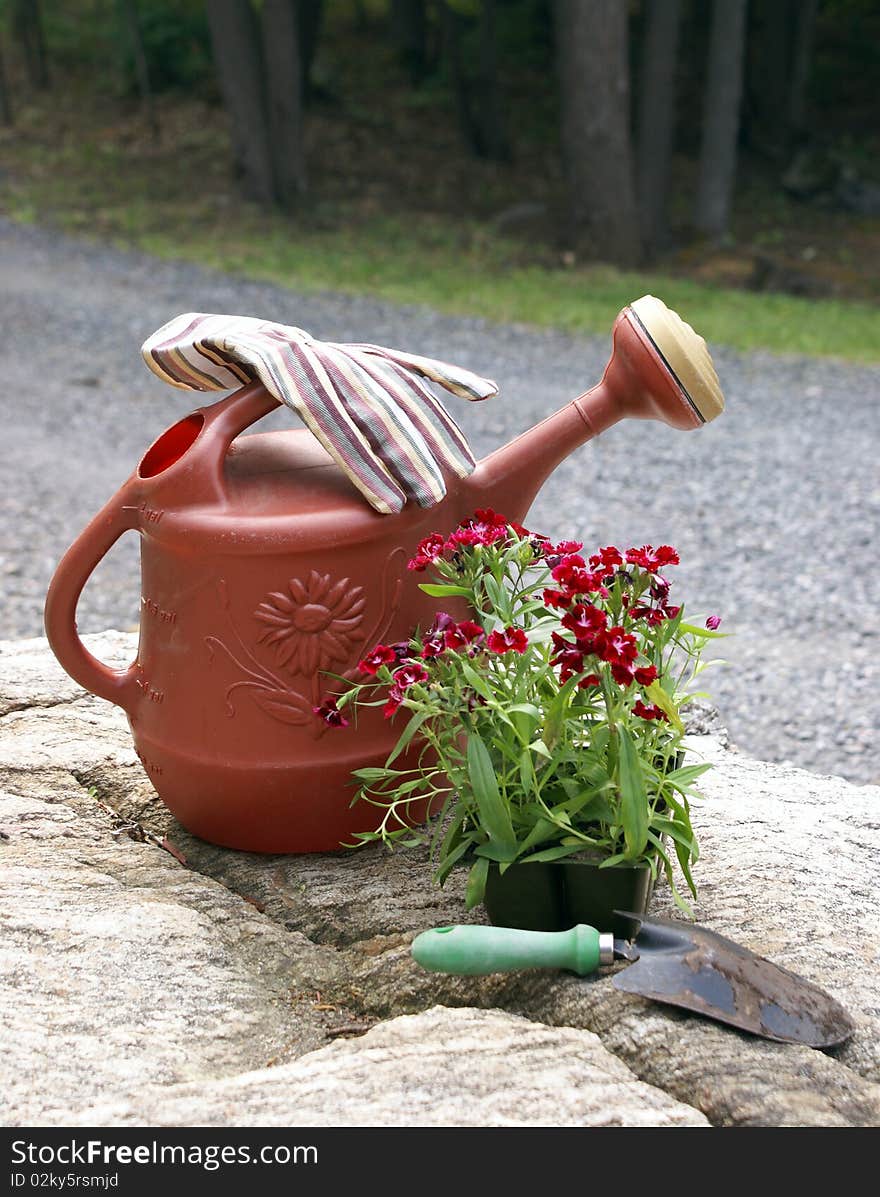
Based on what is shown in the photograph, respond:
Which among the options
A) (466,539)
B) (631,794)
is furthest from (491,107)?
(631,794)

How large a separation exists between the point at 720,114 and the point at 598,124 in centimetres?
151

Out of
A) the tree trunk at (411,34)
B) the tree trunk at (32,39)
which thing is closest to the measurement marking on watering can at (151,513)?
the tree trunk at (411,34)

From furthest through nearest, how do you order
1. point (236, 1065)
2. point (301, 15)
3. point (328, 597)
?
point (301, 15)
point (328, 597)
point (236, 1065)

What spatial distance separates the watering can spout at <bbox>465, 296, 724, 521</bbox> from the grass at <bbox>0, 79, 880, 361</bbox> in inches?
281

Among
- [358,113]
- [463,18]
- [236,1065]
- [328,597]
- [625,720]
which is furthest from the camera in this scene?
[463,18]

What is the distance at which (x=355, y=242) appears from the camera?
12.7 meters

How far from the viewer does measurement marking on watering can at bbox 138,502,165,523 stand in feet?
7.73

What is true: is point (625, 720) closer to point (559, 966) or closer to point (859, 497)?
point (559, 966)

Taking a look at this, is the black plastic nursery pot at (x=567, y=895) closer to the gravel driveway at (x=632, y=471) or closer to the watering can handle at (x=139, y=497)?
the watering can handle at (x=139, y=497)

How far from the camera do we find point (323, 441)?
2305 mm

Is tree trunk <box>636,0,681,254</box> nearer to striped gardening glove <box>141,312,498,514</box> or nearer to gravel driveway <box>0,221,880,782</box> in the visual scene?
gravel driveway <box>0,221,880,782</box>

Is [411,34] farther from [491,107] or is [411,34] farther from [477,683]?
[477,683]

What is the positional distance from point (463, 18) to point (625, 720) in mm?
19523

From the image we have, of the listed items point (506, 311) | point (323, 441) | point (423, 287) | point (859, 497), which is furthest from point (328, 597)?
point (423, 287)
